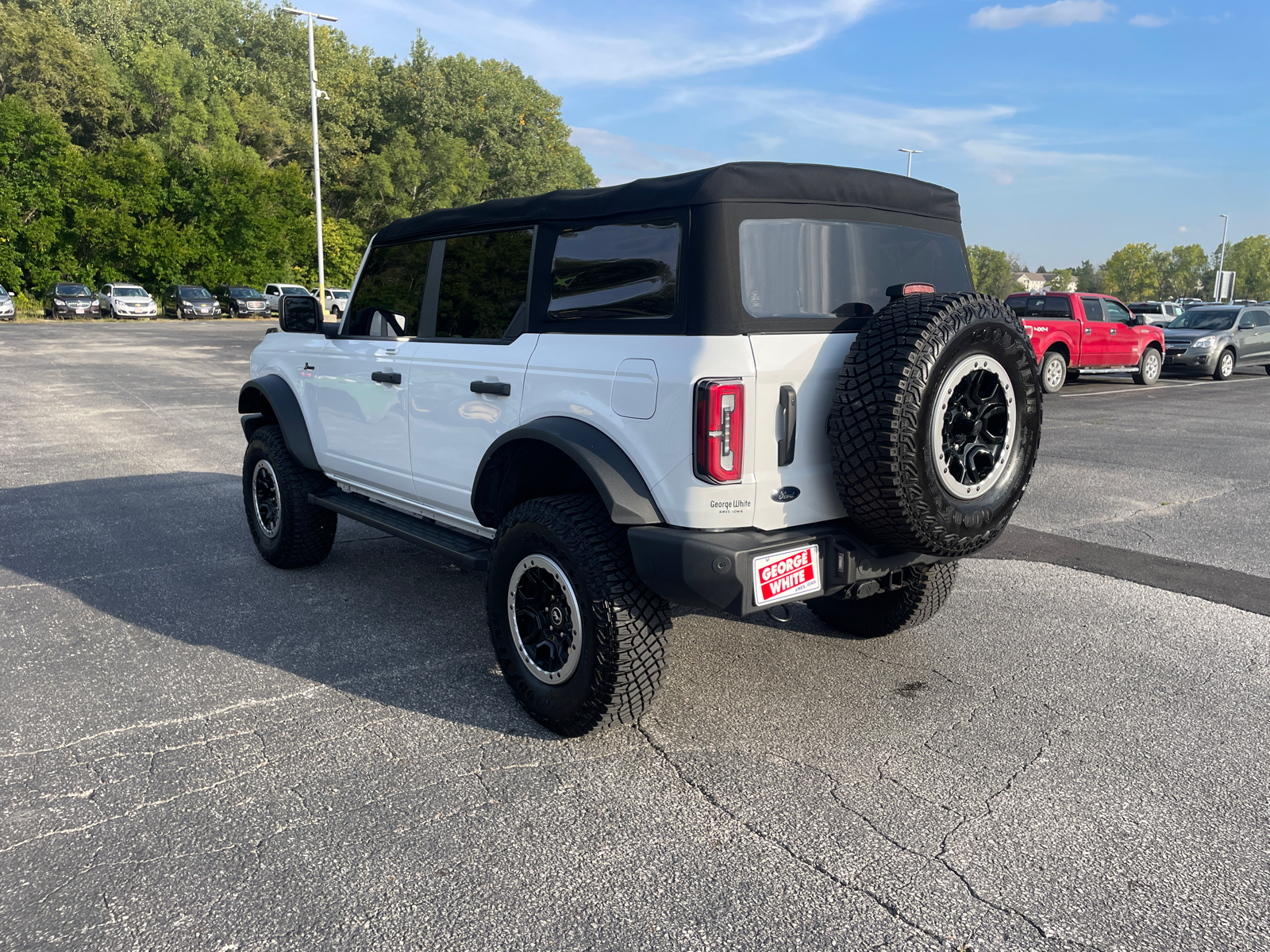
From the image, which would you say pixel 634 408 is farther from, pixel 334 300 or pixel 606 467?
pixel 334 300

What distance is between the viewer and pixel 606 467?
11.1 feet

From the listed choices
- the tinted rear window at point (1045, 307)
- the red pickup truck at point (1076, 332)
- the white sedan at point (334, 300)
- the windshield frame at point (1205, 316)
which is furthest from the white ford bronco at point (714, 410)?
the white sedan at point (334, 300)

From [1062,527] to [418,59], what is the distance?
7133 centimetres

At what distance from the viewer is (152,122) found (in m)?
51.1

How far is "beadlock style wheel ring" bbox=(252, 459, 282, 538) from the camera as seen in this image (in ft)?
19.1

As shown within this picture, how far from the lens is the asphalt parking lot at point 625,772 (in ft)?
8.51

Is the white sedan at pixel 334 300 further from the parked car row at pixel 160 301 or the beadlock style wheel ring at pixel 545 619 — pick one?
the beadlock style wheel ring at pixel 545 619

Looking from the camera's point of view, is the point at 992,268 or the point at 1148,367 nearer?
the point at 1148,367

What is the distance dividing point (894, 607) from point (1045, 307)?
51.8 ft

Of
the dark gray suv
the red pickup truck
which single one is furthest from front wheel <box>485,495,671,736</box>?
the dark gray suv

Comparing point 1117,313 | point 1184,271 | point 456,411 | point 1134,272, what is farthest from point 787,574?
point 1184,271

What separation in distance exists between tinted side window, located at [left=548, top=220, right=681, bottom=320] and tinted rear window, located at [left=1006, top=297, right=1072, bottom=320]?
52.8 feet

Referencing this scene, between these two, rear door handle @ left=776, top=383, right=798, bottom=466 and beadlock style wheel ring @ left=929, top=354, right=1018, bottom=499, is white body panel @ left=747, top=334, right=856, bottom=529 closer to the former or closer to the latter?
rear door handle @ left=776, top=383, right=798, bottom=466

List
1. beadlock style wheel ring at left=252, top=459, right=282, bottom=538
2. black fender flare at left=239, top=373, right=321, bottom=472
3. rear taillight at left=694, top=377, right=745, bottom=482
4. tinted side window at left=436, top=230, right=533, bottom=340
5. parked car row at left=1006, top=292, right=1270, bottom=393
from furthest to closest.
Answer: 1. parked car row at left=1006, top=292, right=1270, bottom=393
2. beadlock style wheel ring at left=252, top=459, right=282, bottom=538
3. black fender flare at left=239, top=373, right=321, bottom=472
4. tinted side window at left=436, top=230, right=533, bottom=340
5. rear taillight at left=694, top=377, right=745, bottom=482
